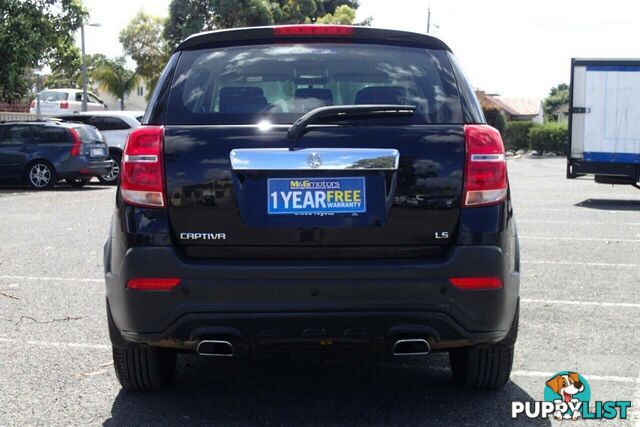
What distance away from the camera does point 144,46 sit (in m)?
53.7

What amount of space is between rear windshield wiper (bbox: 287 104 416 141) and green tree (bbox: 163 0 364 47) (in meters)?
40.4

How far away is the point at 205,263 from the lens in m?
3.97

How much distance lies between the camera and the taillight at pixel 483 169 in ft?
13.3

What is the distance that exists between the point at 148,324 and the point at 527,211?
12707 mm

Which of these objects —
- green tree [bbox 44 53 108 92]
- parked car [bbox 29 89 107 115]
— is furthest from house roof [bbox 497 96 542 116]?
parked car [bbox 29 89 107 115]

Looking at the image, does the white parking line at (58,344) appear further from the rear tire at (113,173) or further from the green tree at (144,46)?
the green tree at (144,46)

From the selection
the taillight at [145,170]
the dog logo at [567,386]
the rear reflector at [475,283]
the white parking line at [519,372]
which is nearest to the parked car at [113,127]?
the white parking line at [519,372]

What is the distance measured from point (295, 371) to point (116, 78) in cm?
5041

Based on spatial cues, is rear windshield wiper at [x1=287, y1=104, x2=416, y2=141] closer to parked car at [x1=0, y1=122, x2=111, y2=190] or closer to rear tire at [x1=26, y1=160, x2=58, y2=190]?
parked car at [x1=0, y1=122, x2=111, y2=190]

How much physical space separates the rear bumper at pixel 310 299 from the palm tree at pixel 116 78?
50310 mm

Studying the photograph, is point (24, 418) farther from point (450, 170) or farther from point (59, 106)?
point (59, 106)

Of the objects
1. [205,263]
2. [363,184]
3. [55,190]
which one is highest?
[363,184]

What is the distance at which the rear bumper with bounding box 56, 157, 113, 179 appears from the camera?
20.7m

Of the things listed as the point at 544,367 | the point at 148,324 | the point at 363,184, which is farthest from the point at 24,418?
the point at 544,367
